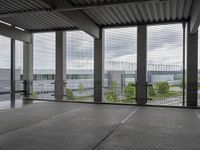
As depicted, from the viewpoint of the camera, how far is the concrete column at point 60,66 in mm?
10352

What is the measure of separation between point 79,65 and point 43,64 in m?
2.01

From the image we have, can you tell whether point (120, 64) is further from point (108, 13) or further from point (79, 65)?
point (108, 13)

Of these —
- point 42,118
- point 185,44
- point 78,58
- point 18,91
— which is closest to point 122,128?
point 42,118

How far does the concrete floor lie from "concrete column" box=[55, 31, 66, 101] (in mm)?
4143

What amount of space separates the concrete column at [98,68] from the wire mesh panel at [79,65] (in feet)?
1.38

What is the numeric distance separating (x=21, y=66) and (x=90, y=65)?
3.83m

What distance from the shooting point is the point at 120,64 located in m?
10.2

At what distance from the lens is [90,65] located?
1032cm

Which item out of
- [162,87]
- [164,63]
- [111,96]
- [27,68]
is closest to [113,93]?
[111,96]

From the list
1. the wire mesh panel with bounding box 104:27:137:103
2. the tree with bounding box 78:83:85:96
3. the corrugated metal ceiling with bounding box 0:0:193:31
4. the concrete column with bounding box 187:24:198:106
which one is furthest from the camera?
the tree with bounding box 78:83:85:96

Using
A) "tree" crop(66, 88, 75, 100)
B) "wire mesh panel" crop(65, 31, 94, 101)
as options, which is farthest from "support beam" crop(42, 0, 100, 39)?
"tree" crop(66, 88, 75, 100)

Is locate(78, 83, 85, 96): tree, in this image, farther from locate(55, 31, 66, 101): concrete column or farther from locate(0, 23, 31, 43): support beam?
locate(0, 23, 31, 43): support beam

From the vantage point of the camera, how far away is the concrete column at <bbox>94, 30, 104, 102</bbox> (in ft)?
31.7

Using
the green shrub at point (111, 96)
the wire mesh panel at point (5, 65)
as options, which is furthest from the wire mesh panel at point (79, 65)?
the wire mesh panel at point (5, 65)
